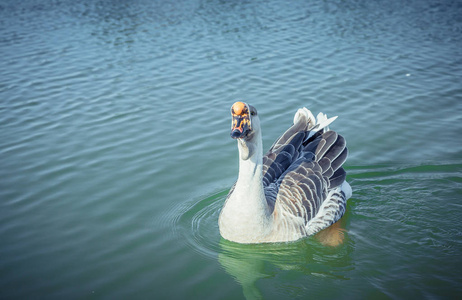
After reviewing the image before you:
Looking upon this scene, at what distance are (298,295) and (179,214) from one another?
2397 mm

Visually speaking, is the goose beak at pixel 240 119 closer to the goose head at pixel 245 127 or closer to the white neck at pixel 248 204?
the goose head at pixel 245 127

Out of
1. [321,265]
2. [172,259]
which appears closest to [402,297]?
[321,265]

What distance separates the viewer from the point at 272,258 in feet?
19.1

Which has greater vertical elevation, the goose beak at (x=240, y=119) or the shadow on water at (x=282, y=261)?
the goose beak at (x=240, y=119)

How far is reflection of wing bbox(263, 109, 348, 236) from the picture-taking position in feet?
19.7

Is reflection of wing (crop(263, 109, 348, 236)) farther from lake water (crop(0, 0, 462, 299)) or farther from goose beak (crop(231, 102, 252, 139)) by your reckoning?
goose beak (crop(231, 102, 252, 139))

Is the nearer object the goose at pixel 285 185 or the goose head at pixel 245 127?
the goose head at pixel 245 127

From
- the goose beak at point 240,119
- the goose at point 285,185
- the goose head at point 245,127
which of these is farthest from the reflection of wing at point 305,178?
the goose beak at point 240,119

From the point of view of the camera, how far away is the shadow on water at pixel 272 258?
5453mm

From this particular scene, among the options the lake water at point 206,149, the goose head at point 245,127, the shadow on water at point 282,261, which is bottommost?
the shadow on water at point 282,261

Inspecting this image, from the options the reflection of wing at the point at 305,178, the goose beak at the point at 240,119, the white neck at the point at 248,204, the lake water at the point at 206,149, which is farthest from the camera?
the reflection of wing at the point at 305,178

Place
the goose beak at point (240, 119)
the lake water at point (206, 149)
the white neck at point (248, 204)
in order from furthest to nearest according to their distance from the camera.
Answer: the lake water at point (206, 149) → the white neck at point (248, 204) → the goose beak at point (240, 119)

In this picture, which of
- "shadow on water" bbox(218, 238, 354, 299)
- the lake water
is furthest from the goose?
the lake water

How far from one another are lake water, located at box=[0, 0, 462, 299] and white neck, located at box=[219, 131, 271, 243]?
310mm
